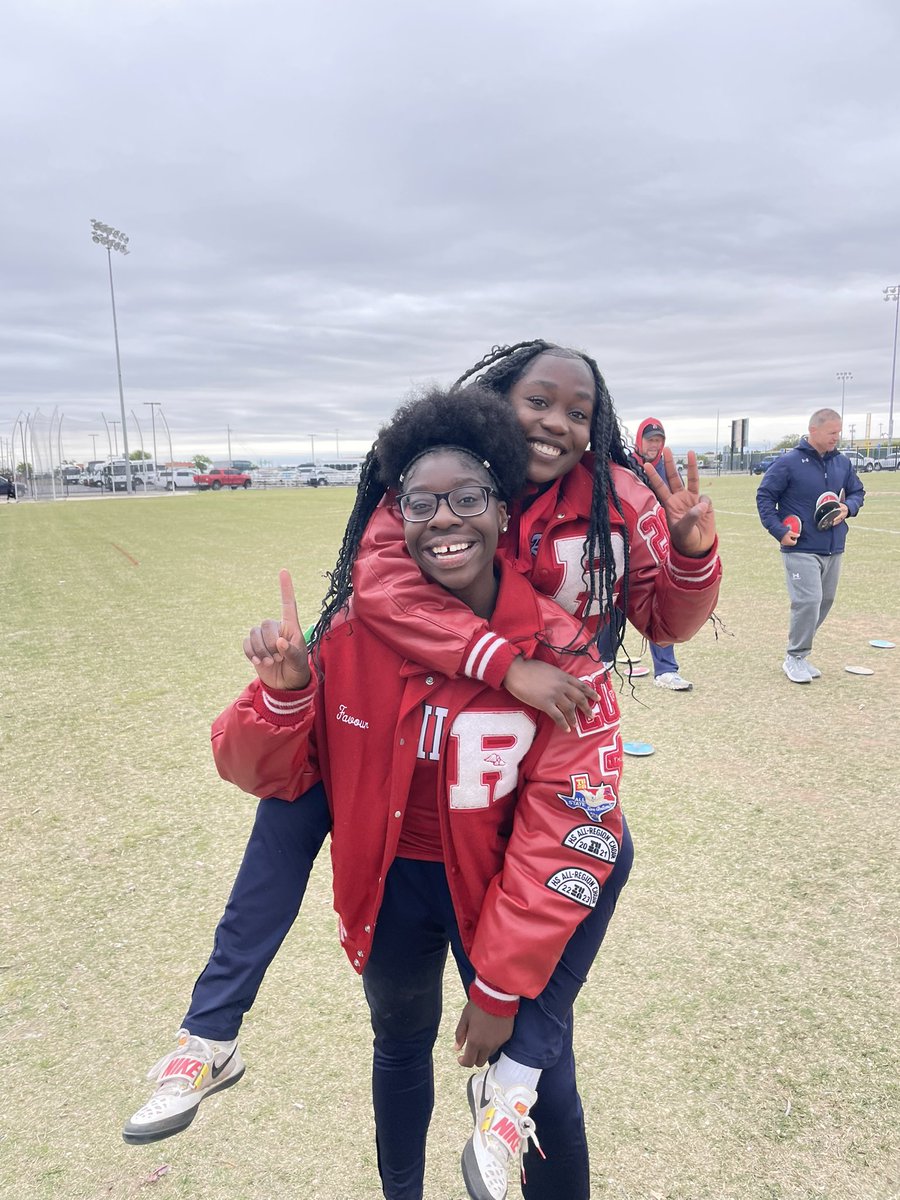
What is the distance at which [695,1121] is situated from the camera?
2.23 meters

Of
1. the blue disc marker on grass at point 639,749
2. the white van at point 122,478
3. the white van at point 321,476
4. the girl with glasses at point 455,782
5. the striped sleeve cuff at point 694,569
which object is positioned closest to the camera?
the girl with glasses at point 455,782

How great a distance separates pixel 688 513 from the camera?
76.9 inches

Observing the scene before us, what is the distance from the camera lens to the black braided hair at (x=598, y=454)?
6.31 feet

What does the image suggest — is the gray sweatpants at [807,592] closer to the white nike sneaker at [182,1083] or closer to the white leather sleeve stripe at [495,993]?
the white leather sleeve stripe at [495,993]

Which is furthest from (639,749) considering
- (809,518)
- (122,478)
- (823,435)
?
(122,478)

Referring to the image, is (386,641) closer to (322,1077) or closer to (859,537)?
(322,1077)

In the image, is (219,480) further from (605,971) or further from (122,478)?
(605,971)

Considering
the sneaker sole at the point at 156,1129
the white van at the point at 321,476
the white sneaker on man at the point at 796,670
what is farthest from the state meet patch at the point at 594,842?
the white van at the point at 321,476

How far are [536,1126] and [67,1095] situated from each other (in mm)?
1491

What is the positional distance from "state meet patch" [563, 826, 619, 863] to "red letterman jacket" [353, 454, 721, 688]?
347 millimetres

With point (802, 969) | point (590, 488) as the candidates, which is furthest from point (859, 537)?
point (590, 488)

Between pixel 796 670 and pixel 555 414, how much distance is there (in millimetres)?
5128

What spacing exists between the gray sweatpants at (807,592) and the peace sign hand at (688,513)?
471 centimetres

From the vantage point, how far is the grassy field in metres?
2.14
